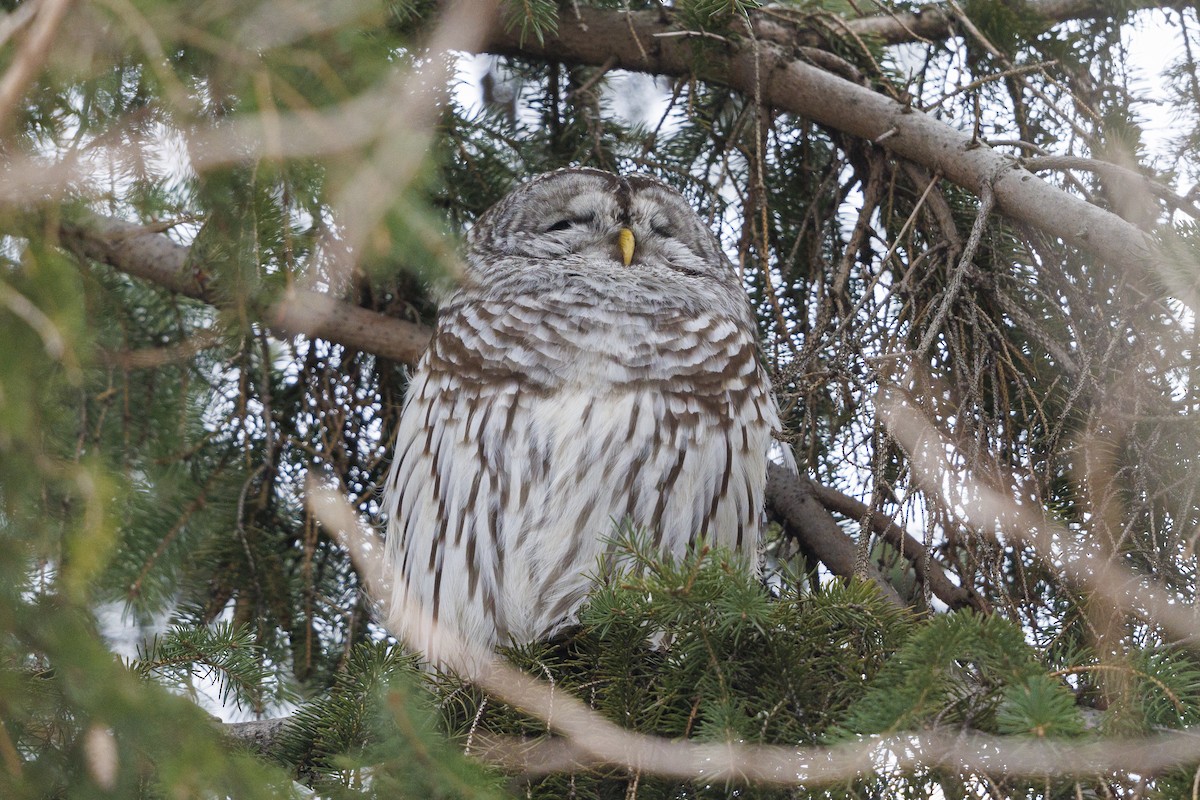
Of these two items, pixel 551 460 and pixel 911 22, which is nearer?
pixel 551 460

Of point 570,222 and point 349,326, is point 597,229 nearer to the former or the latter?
point 570,222

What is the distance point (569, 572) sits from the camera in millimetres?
2824

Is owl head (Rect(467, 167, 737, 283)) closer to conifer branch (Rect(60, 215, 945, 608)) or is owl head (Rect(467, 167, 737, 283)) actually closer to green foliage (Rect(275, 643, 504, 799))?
conifer branch (Rect(60, 215, 945, 608))

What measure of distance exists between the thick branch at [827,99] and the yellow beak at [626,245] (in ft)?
1.56

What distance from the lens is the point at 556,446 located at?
2.78m

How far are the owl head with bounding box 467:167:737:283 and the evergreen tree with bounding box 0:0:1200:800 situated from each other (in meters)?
0.14

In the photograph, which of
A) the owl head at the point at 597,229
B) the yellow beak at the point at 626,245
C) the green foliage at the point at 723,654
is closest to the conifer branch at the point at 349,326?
the owl head at the point at 597,229

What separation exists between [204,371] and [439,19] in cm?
126

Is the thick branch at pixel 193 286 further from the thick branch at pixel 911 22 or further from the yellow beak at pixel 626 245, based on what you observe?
the thick branch at pixel 911 22

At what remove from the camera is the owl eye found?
11.1 feet

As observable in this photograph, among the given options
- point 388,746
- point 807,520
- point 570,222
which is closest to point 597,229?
point 570,222

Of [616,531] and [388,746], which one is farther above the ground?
[616,531]

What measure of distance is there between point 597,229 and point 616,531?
139 cm

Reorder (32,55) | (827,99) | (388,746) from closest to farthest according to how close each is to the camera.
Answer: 1. (32,55)
2. (388,746)
3. (827,99)
